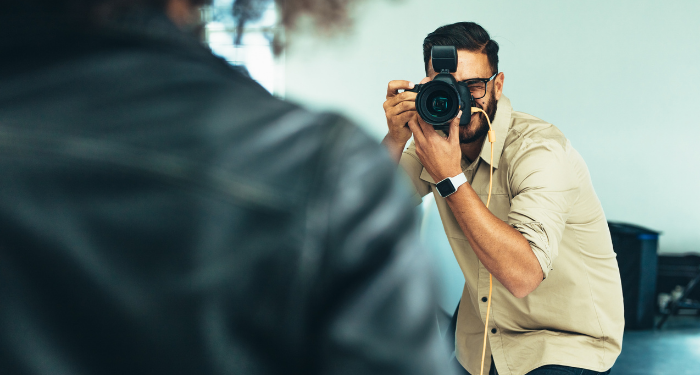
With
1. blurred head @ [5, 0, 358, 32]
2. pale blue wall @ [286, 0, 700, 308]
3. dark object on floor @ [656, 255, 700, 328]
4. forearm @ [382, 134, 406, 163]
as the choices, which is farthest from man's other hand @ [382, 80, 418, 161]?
dark object on floor @ [656, 255, 700, 328]

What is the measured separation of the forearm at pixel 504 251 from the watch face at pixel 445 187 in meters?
0.05

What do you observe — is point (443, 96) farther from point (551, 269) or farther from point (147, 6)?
point (147, 6)

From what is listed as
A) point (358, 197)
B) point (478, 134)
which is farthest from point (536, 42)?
point (358, 197)

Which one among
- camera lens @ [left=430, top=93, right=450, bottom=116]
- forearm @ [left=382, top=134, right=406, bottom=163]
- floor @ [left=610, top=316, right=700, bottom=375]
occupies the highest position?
camera lens @ [left=430, top=93, right=450, bottom=116]

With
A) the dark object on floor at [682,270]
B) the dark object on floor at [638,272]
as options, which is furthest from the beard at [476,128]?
the dark object on floor at [682,270]

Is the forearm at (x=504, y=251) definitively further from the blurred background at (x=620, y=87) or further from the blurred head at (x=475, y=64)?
the blurred background at (x=620, y=87)

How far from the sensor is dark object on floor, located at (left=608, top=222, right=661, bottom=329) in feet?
10.0

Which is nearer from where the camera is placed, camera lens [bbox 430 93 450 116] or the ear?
camera lens [bbox 430 93 450 116]

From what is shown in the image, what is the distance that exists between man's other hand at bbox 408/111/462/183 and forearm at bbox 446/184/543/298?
11cm

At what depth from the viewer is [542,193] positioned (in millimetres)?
978

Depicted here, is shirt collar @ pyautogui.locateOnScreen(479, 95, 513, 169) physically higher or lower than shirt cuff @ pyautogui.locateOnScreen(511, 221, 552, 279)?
higher

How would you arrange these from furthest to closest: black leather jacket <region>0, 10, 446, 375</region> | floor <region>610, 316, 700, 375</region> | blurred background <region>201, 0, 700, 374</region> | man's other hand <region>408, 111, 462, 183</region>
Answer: blurred background <region>201, 0, 700, 374</region> < floor <region>610, 316, 700, 375</region> < man's other hand <region>408, 111, 462, 183</region> < black leather jacket <region>0, 10, 446, 375</region>

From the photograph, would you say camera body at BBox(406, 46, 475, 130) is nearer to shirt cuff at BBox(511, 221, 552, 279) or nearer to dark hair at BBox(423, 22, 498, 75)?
dark hair at BBox(423, 22, 498, 75)

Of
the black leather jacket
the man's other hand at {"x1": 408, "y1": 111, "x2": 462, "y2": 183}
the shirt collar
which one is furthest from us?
the shirt collar
